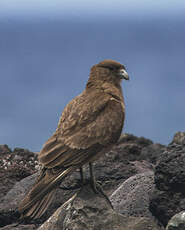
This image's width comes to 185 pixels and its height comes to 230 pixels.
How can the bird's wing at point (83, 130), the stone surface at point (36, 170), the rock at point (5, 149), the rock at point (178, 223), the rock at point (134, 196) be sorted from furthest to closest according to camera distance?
the rock at point (5, 149) → the stone surface at point (36, 170) → the rock at point (134, 196) → the rock at point (178, 223) → the bird's wing at point (83, 130)

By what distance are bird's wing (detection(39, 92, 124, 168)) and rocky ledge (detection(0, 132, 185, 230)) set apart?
1.30 m

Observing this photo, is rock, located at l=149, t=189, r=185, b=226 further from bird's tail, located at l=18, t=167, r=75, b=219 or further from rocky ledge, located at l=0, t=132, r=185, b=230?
bird's tail, located at l=18, t=167, r=75, b=219

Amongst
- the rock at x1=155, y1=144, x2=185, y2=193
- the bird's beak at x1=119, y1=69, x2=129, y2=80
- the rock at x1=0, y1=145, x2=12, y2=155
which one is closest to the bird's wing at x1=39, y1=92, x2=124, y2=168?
the bird's beak at x1=119, y1=69, x2=129, y2=80

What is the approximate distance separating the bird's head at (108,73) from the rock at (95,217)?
241 cm

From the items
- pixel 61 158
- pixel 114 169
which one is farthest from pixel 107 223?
pixel 114 169

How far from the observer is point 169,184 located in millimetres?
13320

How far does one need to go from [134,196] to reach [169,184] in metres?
1.53

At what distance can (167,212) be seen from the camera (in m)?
13.4

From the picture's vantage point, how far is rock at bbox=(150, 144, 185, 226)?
1307 cm

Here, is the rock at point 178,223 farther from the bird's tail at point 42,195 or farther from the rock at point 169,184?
the rock at point 169,184

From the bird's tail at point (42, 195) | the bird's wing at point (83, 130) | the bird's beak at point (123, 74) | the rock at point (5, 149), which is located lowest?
the bird's tail at point (42, 195)

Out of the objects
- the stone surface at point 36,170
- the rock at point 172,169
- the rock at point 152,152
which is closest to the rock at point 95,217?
the rock at point 172,169

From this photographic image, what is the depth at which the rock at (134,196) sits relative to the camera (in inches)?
563

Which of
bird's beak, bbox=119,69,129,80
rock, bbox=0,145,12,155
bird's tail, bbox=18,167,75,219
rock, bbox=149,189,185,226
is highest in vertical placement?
rock, bbox=0,145,12,155
